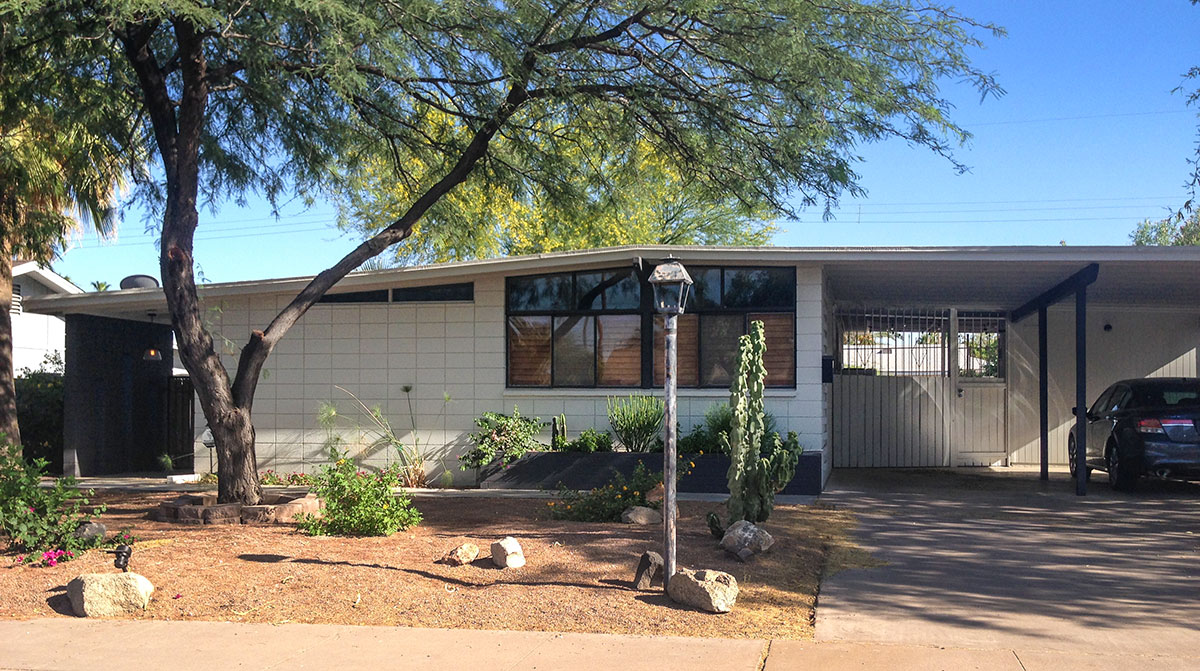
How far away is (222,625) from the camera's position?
23.5ft

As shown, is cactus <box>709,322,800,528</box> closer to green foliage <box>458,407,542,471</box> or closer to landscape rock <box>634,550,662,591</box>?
landscape rock <box>634,550,662,591</box>

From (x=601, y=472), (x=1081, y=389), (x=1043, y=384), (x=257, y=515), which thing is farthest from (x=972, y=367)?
(x=257, y=515)

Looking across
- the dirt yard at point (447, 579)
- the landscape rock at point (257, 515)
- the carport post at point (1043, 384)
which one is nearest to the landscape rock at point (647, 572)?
the dirt yard at point (447, 579)

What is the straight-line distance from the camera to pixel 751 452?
358 inches

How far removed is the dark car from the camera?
504 inches

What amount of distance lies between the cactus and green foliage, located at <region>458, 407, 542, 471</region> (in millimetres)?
5404

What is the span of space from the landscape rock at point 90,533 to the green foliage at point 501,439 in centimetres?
567

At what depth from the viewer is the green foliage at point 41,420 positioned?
17.5 metres

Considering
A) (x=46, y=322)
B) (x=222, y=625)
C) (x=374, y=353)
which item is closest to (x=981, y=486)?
(x=374, y=353)

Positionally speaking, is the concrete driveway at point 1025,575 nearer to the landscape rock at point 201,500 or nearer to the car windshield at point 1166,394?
the car windshield at point 1166,394

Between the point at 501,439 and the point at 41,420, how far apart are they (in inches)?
343

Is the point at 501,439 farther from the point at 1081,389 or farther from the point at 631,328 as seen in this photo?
the point at 1081,389

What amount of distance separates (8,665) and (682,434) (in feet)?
30.2

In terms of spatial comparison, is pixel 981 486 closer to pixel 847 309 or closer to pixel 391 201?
pixel 847 309
